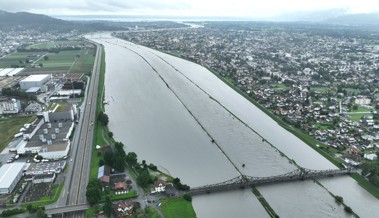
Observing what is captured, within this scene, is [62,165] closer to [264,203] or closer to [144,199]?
[144,199]

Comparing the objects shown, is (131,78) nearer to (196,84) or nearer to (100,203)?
(196,84)

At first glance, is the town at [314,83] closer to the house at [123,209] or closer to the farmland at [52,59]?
the house at [123,209]

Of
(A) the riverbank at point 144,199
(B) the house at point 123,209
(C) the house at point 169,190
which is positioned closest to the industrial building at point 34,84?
(A) the riverbank at point 144,199

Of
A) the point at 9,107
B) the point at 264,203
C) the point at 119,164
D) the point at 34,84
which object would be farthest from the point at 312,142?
the point at 34,84

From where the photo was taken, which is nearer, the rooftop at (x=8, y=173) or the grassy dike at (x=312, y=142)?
the rooftop at (x=8, y=173)

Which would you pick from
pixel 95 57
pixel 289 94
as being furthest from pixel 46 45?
pixel 289 94

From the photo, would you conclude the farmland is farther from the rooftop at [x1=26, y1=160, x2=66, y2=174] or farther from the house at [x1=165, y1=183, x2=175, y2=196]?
the house at [x1=165, y1=183, x2=175, y2=196]
